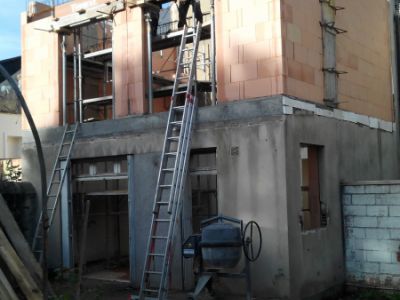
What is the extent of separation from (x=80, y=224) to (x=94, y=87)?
11.7 feet

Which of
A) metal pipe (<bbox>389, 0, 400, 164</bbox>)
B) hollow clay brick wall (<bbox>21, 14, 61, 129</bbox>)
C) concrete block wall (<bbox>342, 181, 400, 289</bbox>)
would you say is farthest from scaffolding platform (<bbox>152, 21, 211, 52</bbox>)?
metal pipe (<bbox>389, 0, 400, 164</bbox>)

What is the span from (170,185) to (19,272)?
8.89ft

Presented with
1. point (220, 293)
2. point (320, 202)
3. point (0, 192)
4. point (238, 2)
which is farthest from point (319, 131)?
point (0, 192)

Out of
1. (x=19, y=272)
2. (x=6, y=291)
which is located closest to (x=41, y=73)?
(x=19, y=272)

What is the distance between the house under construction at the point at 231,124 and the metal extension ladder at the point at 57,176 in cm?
5

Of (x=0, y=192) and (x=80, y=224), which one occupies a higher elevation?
(x=0, y=192)

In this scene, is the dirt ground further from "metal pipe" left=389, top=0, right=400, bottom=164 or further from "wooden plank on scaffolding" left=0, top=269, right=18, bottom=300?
"metal pipe" left=389, top=0, right=400, bottom=164

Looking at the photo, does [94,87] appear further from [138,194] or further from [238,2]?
[238,2]

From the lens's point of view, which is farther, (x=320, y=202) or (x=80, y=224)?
(x=80, y=224)

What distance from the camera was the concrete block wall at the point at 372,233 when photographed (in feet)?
31.0

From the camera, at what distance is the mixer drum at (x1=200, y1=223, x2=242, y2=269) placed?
7648 millimetres

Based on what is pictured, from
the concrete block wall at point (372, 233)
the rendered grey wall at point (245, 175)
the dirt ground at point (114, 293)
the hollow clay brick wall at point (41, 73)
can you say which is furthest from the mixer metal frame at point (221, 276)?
the hollow clay brick wall at point (41, 73)

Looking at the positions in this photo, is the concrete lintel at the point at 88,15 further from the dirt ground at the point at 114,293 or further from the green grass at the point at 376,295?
the green grass at the point at 376,295

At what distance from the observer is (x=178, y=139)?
30.0 feet
